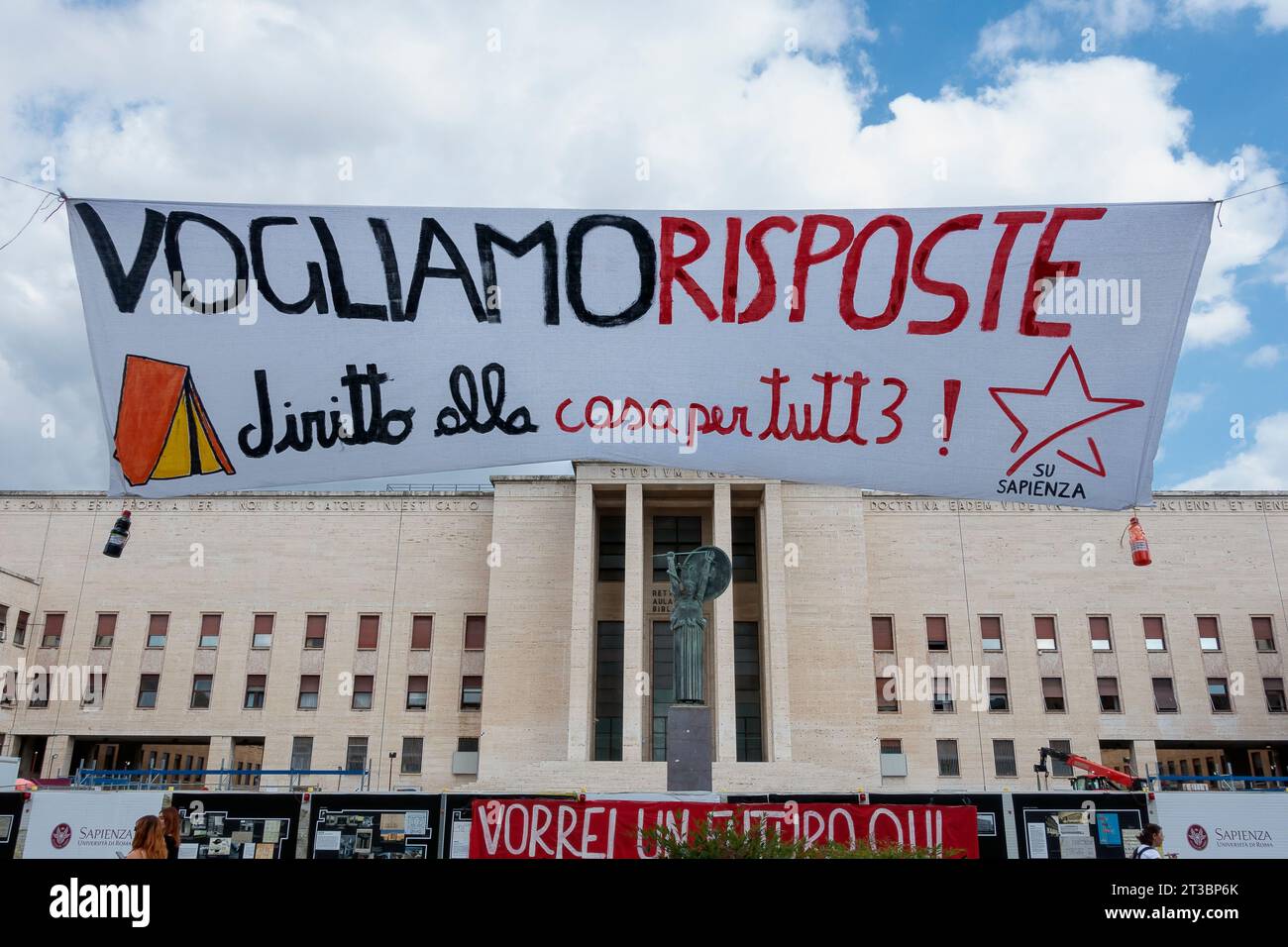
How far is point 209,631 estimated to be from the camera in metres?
45.1

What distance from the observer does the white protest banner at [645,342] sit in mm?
4637

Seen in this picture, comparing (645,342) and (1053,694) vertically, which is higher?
A: (1053,694)

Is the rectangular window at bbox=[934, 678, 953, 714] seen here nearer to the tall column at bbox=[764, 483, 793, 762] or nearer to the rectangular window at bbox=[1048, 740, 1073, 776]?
the rectangular window at bbox=[1048, 740, 1073, 776]

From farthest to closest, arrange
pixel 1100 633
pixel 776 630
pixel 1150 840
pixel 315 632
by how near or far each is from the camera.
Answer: pixel 315 632
pixel 1100 633
pixel 776 630
pixel 1150 840

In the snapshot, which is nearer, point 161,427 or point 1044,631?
point 161,427

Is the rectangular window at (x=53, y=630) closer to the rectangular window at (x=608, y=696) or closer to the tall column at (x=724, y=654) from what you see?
the rectangular window at (x=608, y=696)

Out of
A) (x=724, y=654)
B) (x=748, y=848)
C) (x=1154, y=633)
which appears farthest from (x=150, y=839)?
(x=1154, y=633)

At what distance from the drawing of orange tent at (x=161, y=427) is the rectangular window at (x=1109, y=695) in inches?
1827

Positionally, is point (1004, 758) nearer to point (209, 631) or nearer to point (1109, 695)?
point (1109, 695)

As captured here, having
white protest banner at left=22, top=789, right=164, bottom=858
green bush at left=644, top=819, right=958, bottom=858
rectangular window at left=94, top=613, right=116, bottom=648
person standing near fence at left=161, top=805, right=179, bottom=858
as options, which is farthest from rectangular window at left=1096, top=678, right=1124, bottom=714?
rectangular window at left=94, top=613, right=116, bottom=648

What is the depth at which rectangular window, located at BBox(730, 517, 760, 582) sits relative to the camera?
45.8 meters

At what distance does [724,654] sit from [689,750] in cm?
1691
